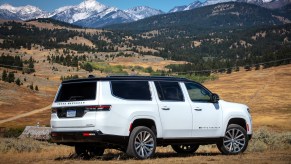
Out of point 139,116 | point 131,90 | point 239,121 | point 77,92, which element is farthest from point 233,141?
point 77,92

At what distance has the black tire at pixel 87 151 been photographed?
51.6 ft

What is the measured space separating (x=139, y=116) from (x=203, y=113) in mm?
2628

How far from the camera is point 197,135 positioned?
15.6 meters

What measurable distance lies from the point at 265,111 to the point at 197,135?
287 ft

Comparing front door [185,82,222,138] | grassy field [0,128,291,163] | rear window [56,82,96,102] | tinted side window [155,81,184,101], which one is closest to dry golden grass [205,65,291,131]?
grassy field [0,128,291,163]

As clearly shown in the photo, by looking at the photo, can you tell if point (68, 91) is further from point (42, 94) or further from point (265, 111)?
point (42, 94)

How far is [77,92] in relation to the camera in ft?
47.3

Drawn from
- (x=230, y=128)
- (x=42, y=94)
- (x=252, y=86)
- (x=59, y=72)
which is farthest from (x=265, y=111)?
(x=59, y=72)

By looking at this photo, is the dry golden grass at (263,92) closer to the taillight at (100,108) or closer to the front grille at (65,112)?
the front grille at (65,112)

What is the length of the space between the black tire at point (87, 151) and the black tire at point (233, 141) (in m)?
4.03

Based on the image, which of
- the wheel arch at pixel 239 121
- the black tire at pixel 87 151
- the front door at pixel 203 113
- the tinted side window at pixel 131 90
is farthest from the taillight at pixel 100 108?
the wheel arch at pixel 239 121

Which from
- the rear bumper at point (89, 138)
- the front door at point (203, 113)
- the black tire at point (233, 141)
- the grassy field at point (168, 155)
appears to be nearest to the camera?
the rear bumper at point (89, 138)

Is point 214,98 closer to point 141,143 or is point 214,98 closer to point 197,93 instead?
point 197,93

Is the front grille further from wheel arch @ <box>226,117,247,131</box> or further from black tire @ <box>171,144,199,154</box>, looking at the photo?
wheel arch @ <box>226,117,247,131</box>
